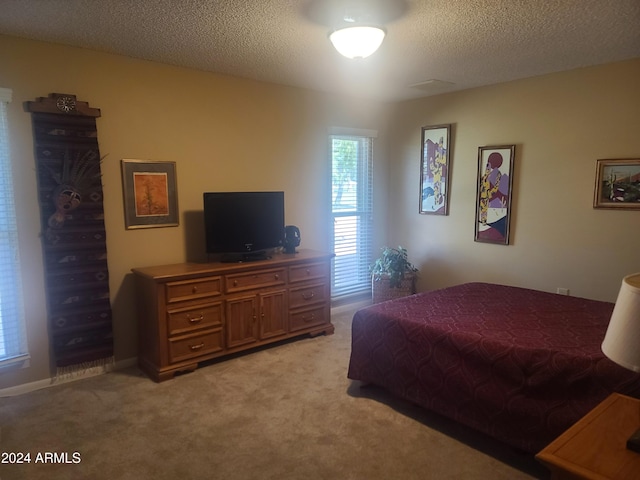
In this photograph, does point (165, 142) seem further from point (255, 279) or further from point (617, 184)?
point (617, 184)

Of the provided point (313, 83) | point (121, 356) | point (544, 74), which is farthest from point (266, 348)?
point (544, 74)

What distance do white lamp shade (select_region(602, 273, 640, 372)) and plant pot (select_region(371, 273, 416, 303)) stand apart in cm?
371

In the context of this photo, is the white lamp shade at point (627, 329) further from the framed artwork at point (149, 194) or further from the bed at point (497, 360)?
the framed artwork at point (149, 194)

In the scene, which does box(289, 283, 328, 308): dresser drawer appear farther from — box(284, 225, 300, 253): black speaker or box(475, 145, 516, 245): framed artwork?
box(475, 145, 516, 245): framed artwork

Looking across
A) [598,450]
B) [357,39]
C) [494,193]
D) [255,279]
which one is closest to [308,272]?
[255,279]

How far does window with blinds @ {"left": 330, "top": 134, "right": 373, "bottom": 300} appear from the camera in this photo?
505 cm

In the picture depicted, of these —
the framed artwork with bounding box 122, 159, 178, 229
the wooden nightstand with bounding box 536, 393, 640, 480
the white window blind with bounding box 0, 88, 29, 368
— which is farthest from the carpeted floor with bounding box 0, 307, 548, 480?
the framed artwork with bounding box 122, 159, 178, 229

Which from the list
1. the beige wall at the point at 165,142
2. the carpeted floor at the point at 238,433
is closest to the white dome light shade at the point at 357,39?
the beige wall at the point at 165,142

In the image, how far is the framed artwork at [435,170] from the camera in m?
4.89

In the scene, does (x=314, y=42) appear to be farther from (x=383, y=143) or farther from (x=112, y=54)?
(x=383, y=143)

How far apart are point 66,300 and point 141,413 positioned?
108 centimetres

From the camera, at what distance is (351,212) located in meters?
5.20

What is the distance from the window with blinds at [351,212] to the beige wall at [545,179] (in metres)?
0.61

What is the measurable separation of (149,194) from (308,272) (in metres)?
1.60
